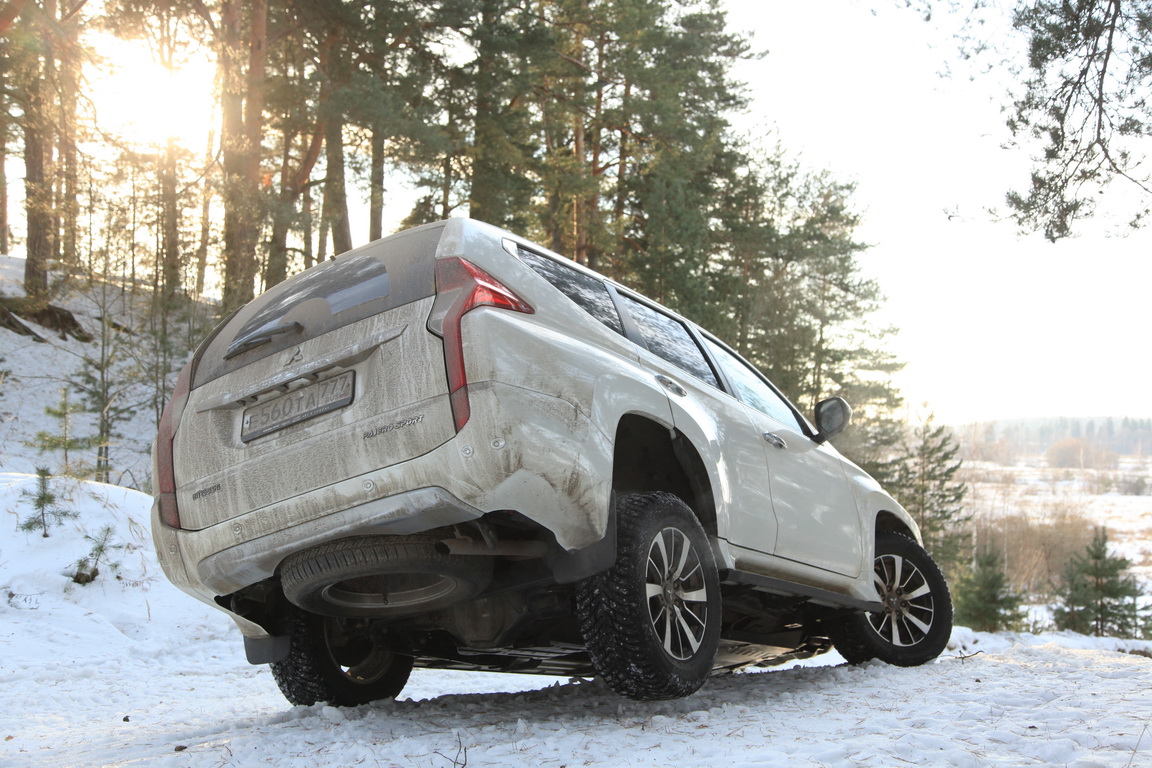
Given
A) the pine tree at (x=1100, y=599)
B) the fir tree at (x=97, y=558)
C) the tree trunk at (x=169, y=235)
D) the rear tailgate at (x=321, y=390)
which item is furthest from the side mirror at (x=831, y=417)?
the pine tree at (x=1100, y=599)

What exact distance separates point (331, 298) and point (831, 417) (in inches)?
117

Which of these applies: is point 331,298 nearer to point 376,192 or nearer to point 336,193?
point 336,193

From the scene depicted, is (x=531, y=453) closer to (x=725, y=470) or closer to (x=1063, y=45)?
(x=725, y=470)

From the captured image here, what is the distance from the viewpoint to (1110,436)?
171 m

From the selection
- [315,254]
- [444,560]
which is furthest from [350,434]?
[315,254]

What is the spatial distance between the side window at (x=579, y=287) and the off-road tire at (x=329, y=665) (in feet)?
5.84

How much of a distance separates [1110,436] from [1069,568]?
164 meters

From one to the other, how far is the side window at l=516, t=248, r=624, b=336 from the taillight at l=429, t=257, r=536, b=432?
34 cm

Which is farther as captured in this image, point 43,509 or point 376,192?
point 376,192

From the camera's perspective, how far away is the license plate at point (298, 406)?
3283 mm

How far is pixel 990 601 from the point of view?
2483 cm

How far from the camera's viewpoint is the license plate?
10.8 feet

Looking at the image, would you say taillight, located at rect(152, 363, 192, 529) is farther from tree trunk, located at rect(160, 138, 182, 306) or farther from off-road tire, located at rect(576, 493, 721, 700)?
tree trunk, located at rect(160, 138, 182, 306)

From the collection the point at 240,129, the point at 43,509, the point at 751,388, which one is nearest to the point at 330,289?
the point at 751,388
